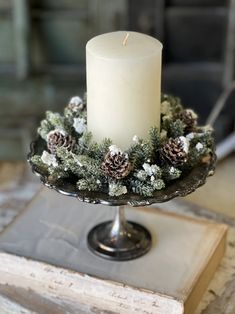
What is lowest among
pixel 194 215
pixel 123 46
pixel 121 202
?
pixel 194 215

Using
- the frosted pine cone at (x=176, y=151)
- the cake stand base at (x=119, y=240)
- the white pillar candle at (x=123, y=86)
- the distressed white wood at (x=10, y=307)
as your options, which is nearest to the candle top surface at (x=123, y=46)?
the white pillar candle at (x=123, y=86)

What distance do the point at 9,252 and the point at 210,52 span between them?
1240mm

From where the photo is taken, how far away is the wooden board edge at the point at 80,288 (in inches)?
27.5

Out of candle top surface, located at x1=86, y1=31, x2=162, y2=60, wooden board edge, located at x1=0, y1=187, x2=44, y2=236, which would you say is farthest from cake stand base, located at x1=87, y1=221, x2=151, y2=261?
candle top surface, located at x1=86, y1=31, x2=162, y2=60

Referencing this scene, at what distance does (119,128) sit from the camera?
2.35ft

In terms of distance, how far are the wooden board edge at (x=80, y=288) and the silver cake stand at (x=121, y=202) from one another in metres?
0.06

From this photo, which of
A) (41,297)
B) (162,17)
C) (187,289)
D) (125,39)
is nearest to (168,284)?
(187,289)

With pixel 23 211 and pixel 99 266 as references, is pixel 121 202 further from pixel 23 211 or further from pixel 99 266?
pixel 23 211

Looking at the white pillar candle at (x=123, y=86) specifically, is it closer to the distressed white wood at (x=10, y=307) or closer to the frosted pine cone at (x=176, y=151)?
the frosted pine cone at (x=176, y=151)

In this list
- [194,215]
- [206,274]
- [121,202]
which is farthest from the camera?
[194,215]

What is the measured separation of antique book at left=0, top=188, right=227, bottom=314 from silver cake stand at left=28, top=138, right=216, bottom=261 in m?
0.01

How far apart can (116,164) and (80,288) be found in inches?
6.5

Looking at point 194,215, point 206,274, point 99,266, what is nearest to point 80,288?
point 99,266

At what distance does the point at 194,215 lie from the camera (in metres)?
0.93
